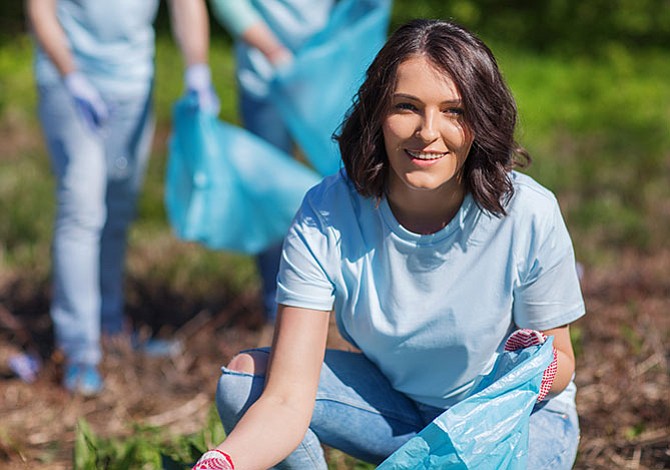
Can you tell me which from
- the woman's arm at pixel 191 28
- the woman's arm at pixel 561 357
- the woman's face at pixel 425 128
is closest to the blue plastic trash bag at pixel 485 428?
the woman's arm at pixel 561 357

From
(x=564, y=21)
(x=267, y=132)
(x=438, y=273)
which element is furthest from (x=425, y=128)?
(x=564, y=21)

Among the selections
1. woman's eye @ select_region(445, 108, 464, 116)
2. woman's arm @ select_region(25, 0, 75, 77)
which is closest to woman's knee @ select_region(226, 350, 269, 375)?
woman's eye @ select_region(445, 108, 464, 116)

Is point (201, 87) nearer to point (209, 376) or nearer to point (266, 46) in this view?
point (266, 46)

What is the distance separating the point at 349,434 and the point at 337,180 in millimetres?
508

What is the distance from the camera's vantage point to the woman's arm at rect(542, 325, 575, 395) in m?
2.09

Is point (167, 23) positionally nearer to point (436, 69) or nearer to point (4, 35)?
point (4, 35)

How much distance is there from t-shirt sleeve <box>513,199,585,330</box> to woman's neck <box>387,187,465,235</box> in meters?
0.16

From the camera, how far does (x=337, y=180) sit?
2.17 meters

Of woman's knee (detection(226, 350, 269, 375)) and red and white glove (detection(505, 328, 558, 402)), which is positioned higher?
red and white glove (detection(505, 328, 558, 402))

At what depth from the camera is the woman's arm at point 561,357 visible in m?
2.09

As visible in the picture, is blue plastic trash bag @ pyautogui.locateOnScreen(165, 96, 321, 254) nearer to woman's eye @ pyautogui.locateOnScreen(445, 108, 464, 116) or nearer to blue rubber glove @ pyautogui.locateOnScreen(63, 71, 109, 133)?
blue rubber glove @ pyautogui.locateOnScreen(63, 71, 109, 133)

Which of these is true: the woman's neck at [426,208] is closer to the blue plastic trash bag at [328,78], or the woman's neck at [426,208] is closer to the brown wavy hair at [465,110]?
the brown wavy hair at [465,110]

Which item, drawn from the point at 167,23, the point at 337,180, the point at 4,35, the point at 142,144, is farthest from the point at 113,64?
the point at 167,23

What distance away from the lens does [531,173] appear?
17.6 feet
